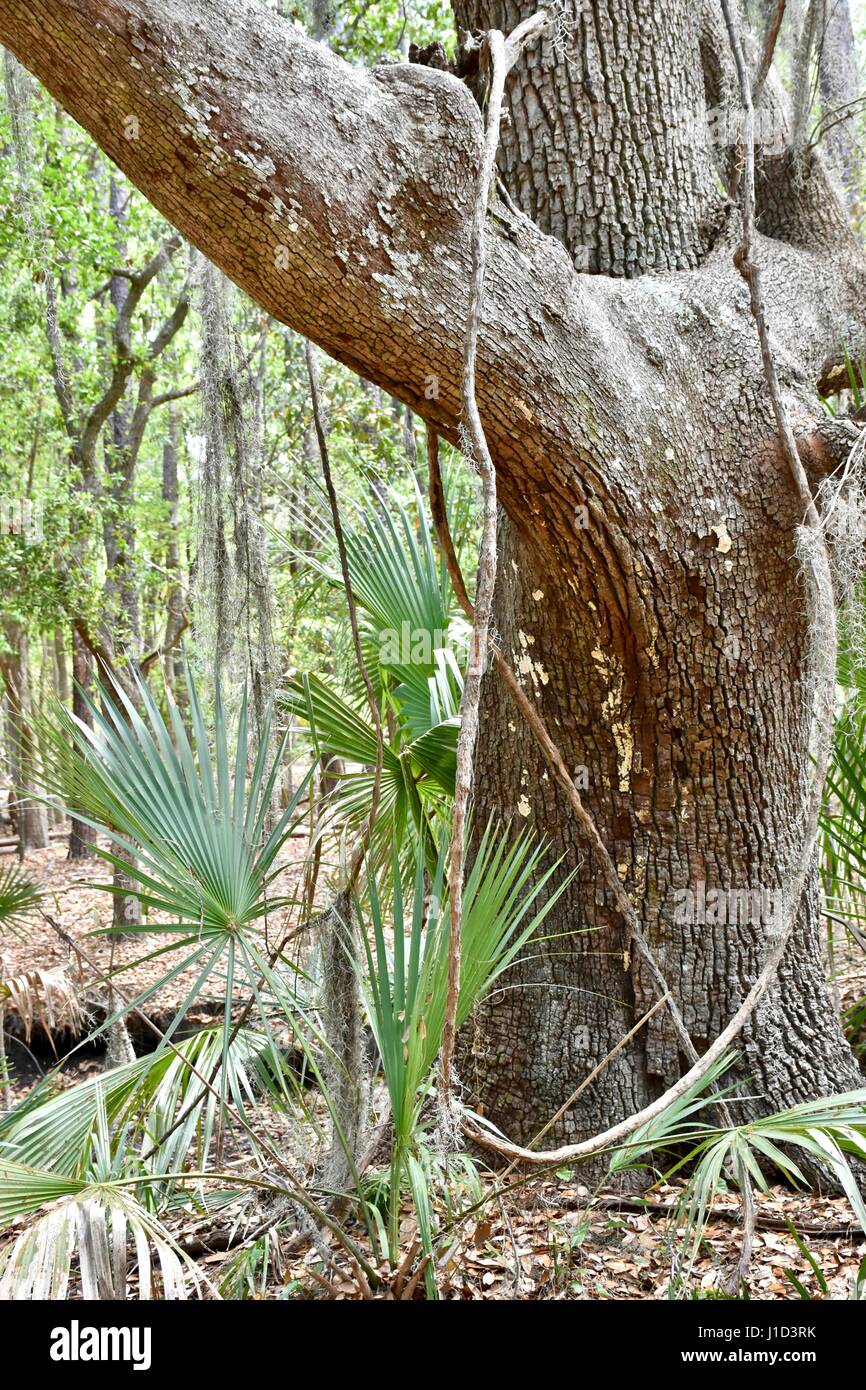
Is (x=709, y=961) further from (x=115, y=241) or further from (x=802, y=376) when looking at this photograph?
(x=115, y=241)

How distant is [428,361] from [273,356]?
6.69 meters

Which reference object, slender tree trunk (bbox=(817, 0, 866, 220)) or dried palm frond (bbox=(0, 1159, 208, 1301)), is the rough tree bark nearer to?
slender tree trunk (bbox=(817, 0, 866, 220))

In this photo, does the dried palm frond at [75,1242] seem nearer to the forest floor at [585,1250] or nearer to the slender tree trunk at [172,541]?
the forest floor at [585,1250]

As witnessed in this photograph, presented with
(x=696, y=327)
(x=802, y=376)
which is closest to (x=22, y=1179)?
(x=696, y=327)

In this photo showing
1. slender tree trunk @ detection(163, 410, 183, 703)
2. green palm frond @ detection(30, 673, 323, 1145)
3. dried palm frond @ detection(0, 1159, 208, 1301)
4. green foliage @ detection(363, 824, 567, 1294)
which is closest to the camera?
dried palm frond @ detection(0, 1159, 208, 1301)

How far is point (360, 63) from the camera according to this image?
592cm

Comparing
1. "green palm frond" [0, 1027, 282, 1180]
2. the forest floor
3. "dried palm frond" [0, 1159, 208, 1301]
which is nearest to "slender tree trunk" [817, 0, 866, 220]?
the forest floor

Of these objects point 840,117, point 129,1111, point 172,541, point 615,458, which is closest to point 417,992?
point 129,1111

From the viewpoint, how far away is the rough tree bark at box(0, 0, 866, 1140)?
2227 mm

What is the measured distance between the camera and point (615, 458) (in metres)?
2.50

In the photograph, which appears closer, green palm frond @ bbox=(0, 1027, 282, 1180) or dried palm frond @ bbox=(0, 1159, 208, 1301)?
dried palm frond @ bbox=(0, 1159, 208, 1301)

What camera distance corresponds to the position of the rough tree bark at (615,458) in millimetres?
2227

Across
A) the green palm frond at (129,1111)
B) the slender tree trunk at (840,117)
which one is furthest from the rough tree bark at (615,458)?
the green palm frond at (129,1111)

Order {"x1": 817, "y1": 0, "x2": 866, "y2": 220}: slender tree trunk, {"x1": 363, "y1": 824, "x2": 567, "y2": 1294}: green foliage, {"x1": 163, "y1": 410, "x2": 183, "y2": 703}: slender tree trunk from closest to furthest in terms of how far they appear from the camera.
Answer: {"x1": 363, "y1": 824, "x2": 567, "y2": 1294}: green foliage
{"x1": 817, "y1": 0, "x2": 866, "y2": 220}: slender tree trunk
{"x1": 163, "y1": 410, "x2": 183, "y2": 703}: slender tree trunk
